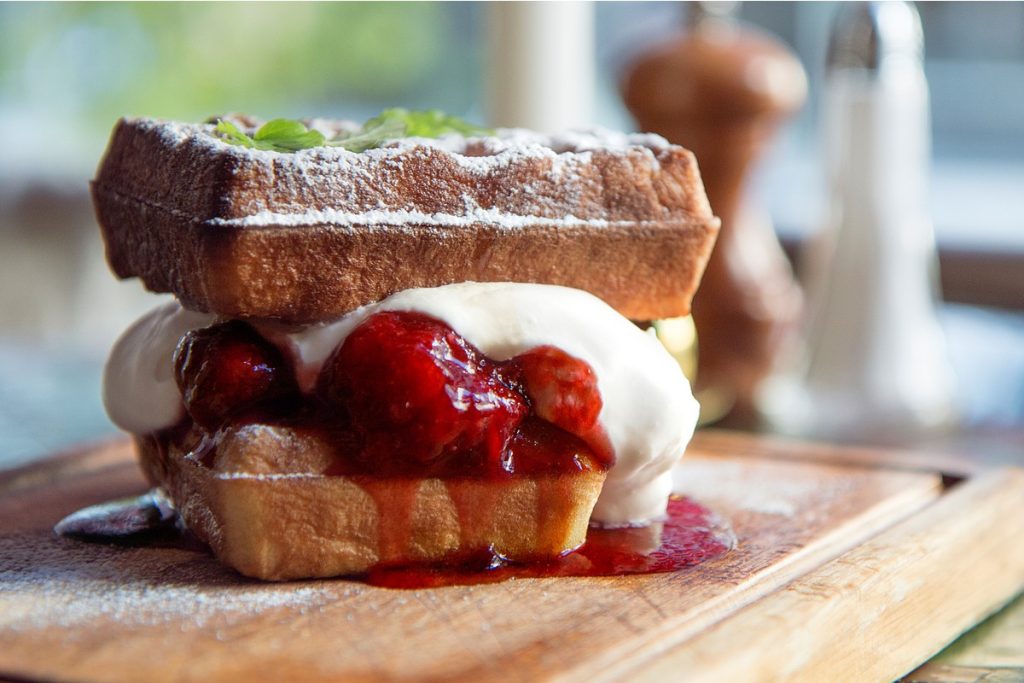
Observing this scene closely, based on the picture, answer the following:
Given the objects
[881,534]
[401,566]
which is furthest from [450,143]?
[881,534]

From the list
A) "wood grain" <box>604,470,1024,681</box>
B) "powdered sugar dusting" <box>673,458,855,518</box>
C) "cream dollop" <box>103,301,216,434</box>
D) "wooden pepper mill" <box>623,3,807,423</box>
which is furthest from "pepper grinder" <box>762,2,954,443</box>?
"cream dollop" <box>103,301,216,434</box>

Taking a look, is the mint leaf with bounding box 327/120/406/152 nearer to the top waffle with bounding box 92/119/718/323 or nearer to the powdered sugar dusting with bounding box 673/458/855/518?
the top waffle with bounding box 92/119/718/323

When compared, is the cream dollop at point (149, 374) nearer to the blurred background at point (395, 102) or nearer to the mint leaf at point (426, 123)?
the mint leaf at point (426, 123)

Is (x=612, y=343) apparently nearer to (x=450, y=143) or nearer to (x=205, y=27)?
(x=450, y=143)

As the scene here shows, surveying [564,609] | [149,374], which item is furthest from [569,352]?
[149,374]

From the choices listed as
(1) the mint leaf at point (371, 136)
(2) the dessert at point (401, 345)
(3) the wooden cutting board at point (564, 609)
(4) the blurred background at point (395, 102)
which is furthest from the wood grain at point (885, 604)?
(4) the blurred background at point (395, 102)

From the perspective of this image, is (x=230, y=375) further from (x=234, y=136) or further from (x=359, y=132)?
(x=359, y=132)

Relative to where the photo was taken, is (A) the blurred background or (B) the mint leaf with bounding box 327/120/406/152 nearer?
(B) the mint leaf with bounding box 327/120/406/152
